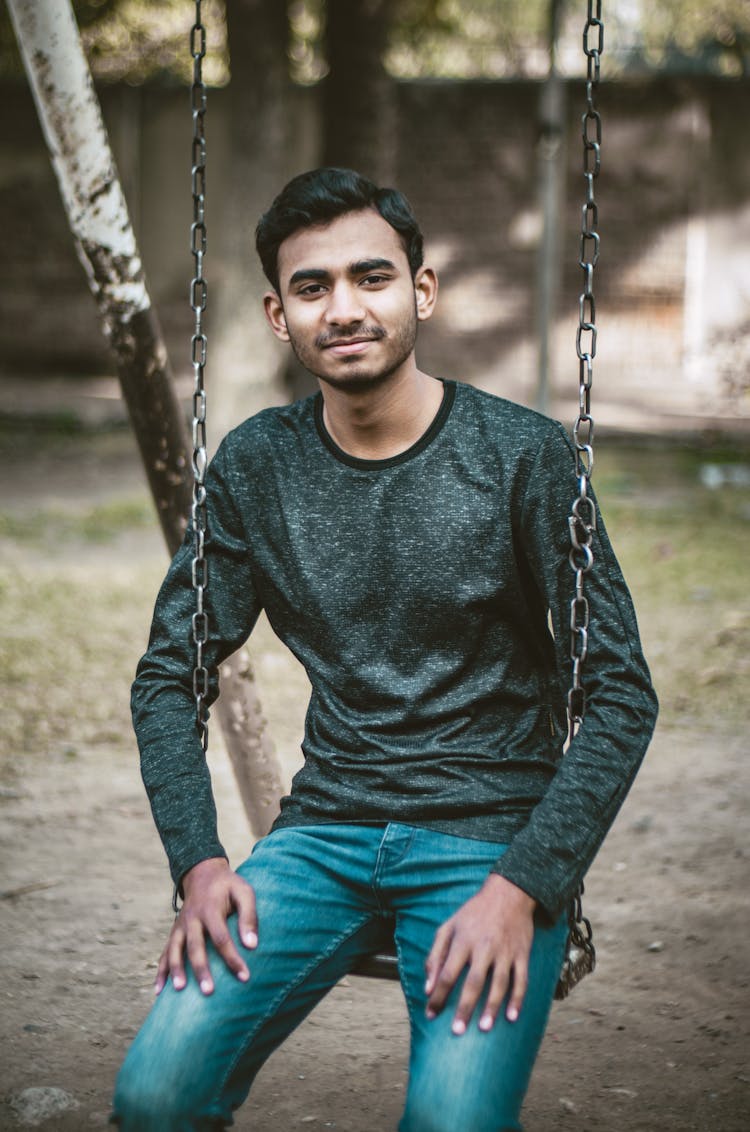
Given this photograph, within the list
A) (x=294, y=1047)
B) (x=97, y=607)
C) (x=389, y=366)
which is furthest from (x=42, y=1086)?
(x=97, y=607)

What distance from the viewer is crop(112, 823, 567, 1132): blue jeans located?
1929 mm

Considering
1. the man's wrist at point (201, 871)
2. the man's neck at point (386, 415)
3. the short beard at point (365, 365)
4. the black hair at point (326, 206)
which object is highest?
the black hair at point (326, 206)

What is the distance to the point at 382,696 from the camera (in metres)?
2.35

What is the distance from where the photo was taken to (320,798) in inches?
94.4

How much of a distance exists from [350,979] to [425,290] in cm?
195

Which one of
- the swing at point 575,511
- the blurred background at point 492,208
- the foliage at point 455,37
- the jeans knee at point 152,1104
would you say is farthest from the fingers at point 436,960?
Answer: the blurred background at point 492,208

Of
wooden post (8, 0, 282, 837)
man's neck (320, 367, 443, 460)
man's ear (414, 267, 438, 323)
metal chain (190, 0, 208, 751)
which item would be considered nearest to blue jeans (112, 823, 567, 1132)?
metal chain (190, 0, 208, 751)

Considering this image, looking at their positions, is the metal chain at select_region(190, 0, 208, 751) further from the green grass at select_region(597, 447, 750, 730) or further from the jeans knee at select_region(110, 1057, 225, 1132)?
the green grass at select_region(597, 447, 750, 730)

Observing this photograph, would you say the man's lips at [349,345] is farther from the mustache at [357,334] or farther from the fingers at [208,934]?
the fingers at [208,934]

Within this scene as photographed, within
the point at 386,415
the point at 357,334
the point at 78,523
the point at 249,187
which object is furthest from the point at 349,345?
the point at 249,187

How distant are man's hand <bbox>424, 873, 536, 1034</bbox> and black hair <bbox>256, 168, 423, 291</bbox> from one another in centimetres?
117

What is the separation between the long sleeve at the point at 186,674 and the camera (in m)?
2.27

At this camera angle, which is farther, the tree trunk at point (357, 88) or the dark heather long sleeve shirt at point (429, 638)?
the tree trunk at point (357, 88)

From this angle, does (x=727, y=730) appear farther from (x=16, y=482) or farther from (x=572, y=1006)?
(x=16, y=482)
